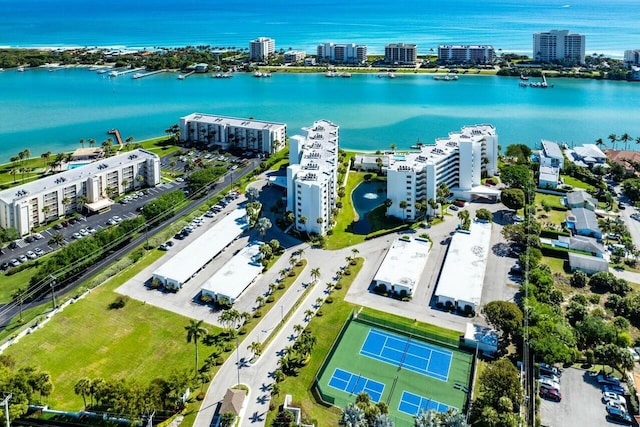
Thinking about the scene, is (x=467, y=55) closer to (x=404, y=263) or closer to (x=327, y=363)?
(x=404, y=263)

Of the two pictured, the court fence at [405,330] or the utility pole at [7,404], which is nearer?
the utility pole at [7,404]

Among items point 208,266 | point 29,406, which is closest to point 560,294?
point 208,266

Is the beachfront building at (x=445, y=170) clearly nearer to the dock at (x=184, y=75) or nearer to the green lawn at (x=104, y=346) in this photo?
the green lawn at (x=104, y=346)

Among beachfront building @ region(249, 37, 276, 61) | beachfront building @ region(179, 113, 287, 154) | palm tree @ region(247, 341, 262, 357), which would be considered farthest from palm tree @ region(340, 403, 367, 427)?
beachfront building @ region(249, 37, 276, 61)

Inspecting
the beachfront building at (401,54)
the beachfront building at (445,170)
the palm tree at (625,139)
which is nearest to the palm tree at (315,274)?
the beachfront building at (445,170)

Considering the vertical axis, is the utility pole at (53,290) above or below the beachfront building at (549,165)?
below
